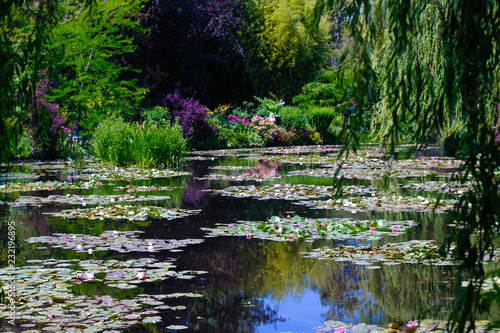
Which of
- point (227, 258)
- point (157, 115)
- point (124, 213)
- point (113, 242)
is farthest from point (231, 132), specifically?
point (227, 258)

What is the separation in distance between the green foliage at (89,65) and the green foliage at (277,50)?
38.4 ft

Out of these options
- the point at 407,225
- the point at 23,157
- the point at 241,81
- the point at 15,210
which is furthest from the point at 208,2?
the point at 407,225

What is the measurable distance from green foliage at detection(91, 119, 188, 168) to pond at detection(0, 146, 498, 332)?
4.75 m

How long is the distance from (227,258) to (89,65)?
16.0 metres

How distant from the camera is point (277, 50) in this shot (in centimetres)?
3234

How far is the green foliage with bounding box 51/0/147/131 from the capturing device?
19250 millimetres

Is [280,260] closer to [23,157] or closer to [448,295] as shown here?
[448,295]

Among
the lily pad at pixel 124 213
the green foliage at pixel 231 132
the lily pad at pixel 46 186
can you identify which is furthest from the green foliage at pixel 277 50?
the lily pad at pixel 124 213

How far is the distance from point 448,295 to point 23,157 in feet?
53.9

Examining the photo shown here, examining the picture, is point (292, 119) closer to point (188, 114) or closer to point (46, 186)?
point (188, 114)

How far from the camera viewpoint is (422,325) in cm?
359

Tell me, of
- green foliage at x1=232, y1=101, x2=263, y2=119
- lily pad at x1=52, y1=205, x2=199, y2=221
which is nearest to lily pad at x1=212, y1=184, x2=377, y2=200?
lily pad at x1=52, y1=205, x2=199, y2=221

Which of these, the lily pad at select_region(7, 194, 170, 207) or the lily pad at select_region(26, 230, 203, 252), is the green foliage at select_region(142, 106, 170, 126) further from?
the lily pad at select_region(26, 230, 203, 252)

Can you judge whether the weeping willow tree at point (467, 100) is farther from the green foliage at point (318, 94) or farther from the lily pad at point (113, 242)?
the green foliage at point (318, 94)
